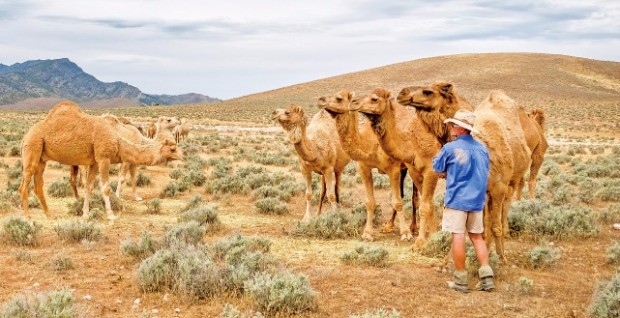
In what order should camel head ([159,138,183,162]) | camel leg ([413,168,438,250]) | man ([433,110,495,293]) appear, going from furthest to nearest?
camel head ([159,138,183,162])
camel leg ([413,168,438,250])
man ([433,110,495,293])

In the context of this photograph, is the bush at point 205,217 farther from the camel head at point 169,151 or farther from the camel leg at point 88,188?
the camel leg at point 88,188

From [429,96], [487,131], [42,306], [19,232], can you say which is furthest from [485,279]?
[19,232]

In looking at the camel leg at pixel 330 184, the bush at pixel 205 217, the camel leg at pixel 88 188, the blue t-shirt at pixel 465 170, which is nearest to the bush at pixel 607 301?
the blue t-shirt at pixel 465 170

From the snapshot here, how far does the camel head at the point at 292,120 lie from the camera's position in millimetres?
10969

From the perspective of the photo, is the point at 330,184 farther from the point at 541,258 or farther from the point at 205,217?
the point at 541,258

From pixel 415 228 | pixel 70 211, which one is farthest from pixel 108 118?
pixel 415 228

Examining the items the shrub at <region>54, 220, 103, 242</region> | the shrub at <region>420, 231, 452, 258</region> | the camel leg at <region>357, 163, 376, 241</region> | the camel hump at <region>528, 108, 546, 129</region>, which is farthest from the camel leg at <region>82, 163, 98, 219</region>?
the camel hump at <region>528, 108, 546, 129</region>

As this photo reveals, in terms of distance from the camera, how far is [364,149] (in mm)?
9562

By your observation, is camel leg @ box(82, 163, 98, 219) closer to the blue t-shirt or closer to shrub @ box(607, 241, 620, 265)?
the blue t-shirt

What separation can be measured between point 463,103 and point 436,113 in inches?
41.0

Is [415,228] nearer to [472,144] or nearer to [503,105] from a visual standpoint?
[503,105]

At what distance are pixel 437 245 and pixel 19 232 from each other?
265 inches

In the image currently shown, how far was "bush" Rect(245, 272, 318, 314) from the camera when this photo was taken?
586 centimetres

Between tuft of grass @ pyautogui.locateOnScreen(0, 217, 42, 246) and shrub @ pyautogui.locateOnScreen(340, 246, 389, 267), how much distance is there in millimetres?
5129
